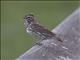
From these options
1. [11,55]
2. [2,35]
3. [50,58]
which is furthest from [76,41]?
[2,35]

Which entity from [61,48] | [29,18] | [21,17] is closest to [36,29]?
[29,18]

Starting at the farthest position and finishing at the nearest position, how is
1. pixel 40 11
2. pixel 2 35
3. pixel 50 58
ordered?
pixel 40 11
pixel 2 35
pixel 50 58

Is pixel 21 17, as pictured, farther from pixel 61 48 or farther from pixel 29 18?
pixel 61 48

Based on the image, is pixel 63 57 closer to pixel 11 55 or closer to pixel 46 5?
pixel 11 55

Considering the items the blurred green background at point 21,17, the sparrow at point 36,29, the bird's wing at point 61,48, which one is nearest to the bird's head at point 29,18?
the sparrow at point 36,29

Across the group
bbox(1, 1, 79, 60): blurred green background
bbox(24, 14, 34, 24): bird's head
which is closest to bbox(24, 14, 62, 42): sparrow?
bbox(24, 14, 34, 24): bird's head

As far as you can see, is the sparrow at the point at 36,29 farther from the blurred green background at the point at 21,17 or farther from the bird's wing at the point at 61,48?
the blurred green background at the point at 21,17
